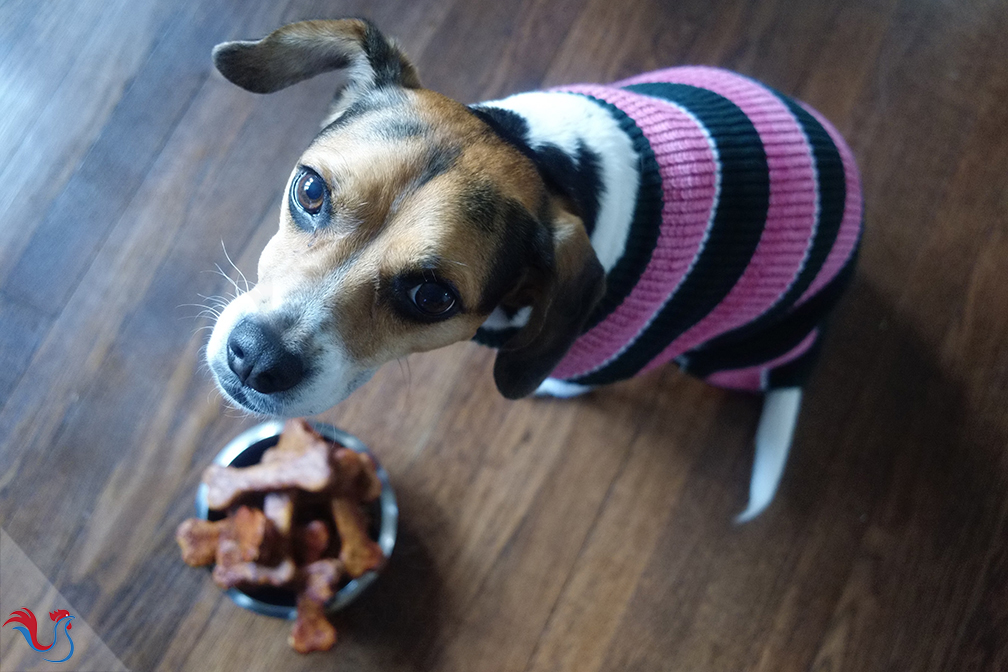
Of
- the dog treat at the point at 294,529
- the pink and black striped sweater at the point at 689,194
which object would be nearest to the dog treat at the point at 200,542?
the dog treat at the point at 294,529

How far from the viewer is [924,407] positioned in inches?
87.1

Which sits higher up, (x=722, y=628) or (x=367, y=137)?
(x=367, y=137)

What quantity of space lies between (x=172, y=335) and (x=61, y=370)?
32cm

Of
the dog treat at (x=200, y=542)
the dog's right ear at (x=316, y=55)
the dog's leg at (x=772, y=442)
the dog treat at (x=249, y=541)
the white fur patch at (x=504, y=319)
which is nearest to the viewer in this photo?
the dog's right ear at (x=316, y=55)

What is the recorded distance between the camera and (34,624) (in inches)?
76.2

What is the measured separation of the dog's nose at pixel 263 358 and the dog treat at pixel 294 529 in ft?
1.63

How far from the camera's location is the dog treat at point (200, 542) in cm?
176

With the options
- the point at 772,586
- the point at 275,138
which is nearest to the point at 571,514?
the point at 772,586

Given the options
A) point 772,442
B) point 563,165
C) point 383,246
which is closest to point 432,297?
point 383,246

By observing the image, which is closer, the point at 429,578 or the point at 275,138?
the point at 429,578

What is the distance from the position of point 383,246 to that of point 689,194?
61 cm

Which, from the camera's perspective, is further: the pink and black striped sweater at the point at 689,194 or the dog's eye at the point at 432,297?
the pink and black striped sweater at the point at 689,194

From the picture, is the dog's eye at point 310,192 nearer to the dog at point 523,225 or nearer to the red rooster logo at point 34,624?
the dog at point 523,225

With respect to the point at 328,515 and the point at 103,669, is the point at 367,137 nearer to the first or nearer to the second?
the point at 328,515
